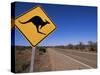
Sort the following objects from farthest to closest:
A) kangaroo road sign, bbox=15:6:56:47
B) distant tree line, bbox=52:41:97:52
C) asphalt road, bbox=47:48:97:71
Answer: distant tree line, bbox=52:41:97:52, asphalt road, bbox=47:48:97:71, kangaroo road sign, bbox=15:6:56:47

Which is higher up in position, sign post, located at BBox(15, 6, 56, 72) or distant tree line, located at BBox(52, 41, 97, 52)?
sign post, located at BBox(15, 6, 56, 72)

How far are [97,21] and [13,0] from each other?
2.83 feet

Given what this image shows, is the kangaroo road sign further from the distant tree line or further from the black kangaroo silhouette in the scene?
the distant tree line

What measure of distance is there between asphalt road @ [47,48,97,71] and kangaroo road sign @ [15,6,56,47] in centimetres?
16

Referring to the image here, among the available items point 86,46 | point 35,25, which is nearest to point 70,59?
point 86,46

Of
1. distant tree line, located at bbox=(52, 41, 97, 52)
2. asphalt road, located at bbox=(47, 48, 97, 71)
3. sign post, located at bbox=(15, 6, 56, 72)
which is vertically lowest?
asphalt road, located at bbox=(47, 48, 97, 71)

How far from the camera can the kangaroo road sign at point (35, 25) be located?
248cm

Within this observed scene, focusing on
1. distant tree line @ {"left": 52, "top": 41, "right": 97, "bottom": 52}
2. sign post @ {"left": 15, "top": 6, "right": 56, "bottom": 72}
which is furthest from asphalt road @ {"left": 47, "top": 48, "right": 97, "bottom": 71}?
sign post @ {"left": 15, "top": 6, "right": 56, "bottom": 72}

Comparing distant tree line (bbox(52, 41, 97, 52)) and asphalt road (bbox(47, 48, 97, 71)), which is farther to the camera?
distant tree line (bbox(52, 41, 97, 52))

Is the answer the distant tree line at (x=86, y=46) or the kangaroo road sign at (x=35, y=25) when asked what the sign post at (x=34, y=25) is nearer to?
the kangaroo road sign at (x=35, y=25)

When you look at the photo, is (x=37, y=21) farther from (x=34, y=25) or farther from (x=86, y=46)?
(x=86, y=46)

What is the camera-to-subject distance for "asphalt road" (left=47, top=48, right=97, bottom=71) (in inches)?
103

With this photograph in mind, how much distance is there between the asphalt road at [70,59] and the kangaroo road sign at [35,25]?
0.16 m

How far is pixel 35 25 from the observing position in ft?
8.34
